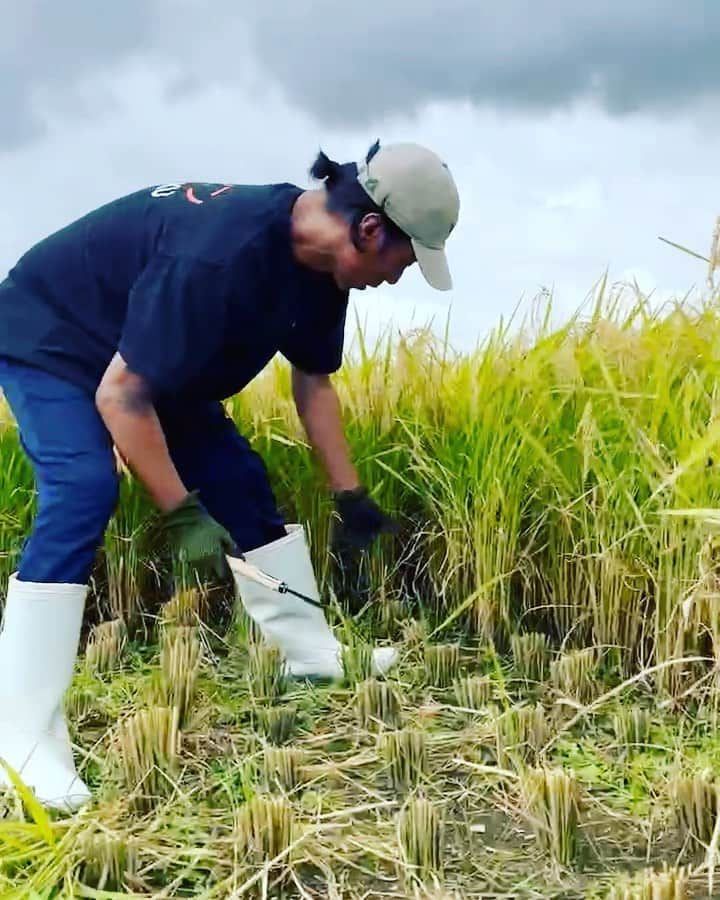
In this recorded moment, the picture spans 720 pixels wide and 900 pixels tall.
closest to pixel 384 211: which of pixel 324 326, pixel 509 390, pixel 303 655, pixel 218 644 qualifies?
pixel 324 326

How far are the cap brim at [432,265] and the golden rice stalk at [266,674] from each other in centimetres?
90

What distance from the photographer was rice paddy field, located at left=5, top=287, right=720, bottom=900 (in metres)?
1.53

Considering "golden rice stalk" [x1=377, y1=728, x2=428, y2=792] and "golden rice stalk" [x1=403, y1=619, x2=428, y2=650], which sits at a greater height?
"golden rice stalk" [x1=403, y1=619, x2=428, y2=650]

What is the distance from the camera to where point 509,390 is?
2.47 metres

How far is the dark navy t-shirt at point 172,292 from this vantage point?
189cm

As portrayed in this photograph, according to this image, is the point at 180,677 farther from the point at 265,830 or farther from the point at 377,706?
the point at 265,830

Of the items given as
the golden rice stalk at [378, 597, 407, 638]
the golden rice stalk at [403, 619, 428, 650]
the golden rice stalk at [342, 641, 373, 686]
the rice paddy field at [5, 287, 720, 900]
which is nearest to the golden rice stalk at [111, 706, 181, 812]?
the rice paddy field at [5, 287, 720, 900]

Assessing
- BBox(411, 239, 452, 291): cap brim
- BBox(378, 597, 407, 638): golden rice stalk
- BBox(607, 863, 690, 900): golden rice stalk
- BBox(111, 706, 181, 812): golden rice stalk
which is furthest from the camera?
BBox(378, 597, 407, 638): golden rice stalk

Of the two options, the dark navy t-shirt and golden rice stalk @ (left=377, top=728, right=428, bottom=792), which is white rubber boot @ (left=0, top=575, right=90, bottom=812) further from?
golden rice stalk @ (left=377, top=728, right=428, bottom=792)

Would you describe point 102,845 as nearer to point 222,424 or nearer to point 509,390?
point 222,424

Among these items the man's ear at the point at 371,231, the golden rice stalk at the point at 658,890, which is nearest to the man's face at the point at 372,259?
the man's ear at the point at 371,231

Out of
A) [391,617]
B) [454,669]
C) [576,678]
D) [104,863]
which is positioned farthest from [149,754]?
[391,617]

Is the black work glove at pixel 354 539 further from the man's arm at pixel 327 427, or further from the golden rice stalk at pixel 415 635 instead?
the golden rice stalk at pixel 415 635

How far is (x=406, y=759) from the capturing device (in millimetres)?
1832
